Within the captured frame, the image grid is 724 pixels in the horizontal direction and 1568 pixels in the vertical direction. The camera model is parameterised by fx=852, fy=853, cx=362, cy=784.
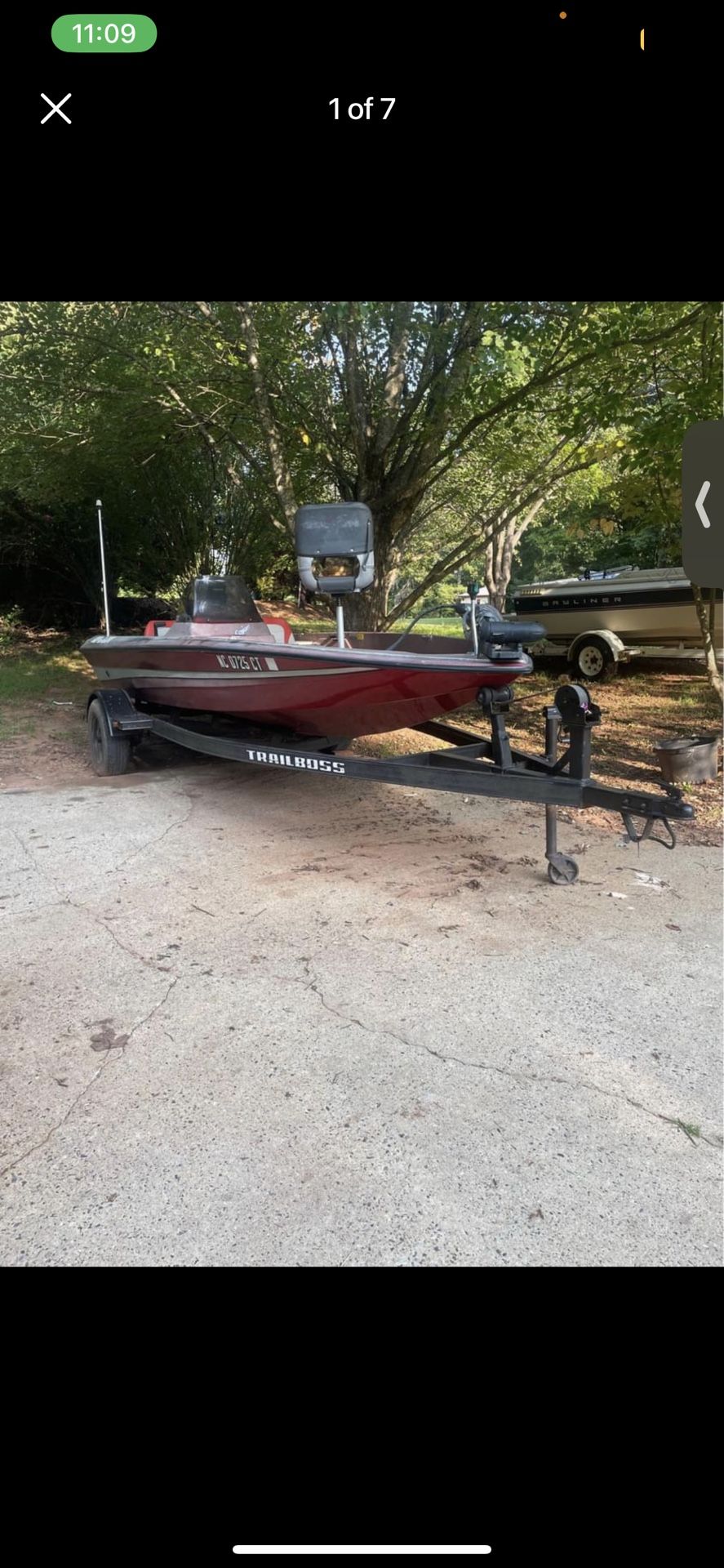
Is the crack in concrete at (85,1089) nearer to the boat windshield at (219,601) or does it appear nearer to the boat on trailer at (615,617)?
the boat windshield at (219,601)

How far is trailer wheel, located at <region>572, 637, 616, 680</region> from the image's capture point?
11578mm

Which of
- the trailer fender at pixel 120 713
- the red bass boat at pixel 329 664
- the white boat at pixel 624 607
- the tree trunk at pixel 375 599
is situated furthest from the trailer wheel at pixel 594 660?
the trailer fender at pixel 120 713

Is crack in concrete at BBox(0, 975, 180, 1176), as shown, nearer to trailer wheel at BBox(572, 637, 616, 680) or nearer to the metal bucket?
the metal bucket

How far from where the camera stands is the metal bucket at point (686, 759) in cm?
520

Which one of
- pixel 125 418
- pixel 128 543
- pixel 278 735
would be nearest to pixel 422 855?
pixel 278 735

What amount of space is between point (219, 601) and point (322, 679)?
96.6 inches

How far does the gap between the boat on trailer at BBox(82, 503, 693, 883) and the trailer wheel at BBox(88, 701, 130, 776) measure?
26cm

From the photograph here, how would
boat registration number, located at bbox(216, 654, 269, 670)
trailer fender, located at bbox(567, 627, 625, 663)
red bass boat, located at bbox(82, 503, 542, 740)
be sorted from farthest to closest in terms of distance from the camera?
trailer fender, located at bbox(567, 627, 625, 663)
boat registration number, located at bbox(216, 654, 269, 670)
red bass boat, located at bbox(82, 503, 542, 740)

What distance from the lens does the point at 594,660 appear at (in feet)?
38.8

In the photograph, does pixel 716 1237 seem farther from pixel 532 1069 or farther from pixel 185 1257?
pixel 185 1257

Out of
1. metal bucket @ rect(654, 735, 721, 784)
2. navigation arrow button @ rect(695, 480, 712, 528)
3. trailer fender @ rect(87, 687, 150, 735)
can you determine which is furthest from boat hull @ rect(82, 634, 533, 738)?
navigation arrow button @ rect(695, 480, 712, 528)

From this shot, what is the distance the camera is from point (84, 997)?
10.2 ft

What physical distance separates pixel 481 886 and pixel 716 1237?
2.40 metres

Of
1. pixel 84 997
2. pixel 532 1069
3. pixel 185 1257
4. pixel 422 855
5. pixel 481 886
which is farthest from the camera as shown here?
pixel 422 855
